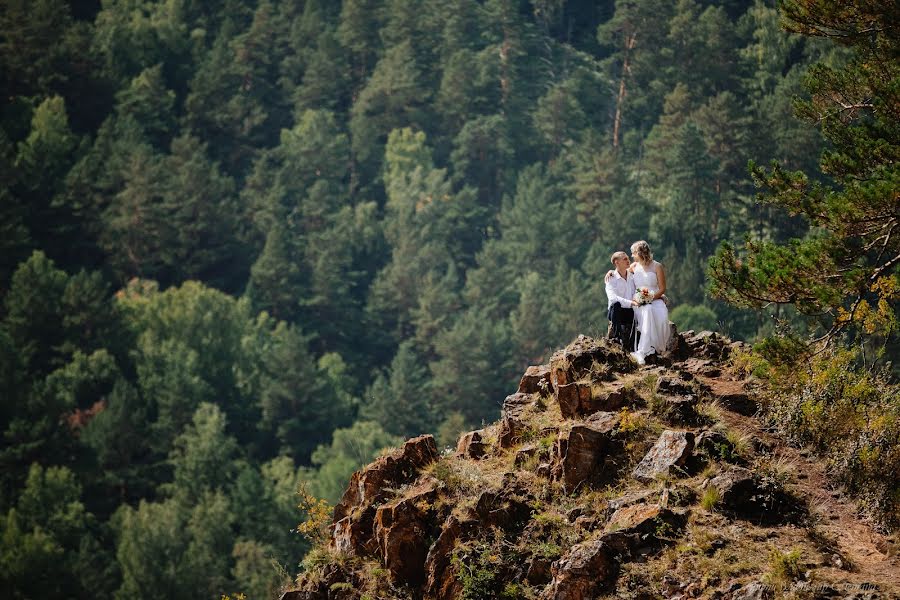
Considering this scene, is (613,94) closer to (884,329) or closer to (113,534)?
(113,534)

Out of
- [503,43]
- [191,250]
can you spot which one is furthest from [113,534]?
[503,43]

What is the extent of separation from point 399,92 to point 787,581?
11849 centimetres

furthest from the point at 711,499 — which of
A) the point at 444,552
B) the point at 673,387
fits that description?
the point at 444,552

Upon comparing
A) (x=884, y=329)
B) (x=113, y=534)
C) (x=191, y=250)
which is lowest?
(x=113, y=534)

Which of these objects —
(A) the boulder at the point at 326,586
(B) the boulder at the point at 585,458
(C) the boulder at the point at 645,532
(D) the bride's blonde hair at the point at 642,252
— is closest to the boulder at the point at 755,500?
(C) the boulder at the point at 645,532

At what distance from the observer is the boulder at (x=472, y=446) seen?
16.6 metres

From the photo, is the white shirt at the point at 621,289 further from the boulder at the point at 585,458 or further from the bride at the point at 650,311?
the boulder at the point at 585,458

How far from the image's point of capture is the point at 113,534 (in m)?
79.9

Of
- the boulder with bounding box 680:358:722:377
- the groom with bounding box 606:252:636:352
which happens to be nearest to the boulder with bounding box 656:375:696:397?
the boulder with bounding box 680:358:722:377

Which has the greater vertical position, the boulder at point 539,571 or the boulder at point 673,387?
the boulder at point 673,387

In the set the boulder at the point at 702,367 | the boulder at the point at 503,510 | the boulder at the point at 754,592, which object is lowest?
the boulder at the point at 754,592

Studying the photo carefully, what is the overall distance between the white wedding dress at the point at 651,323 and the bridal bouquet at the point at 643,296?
0.04 metres

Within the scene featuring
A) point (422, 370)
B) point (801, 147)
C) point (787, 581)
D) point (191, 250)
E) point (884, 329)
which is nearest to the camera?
point (787, 581)

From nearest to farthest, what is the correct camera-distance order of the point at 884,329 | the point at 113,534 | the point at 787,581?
the point at 787,581 → the point at 884,329 → the point at 113,534
